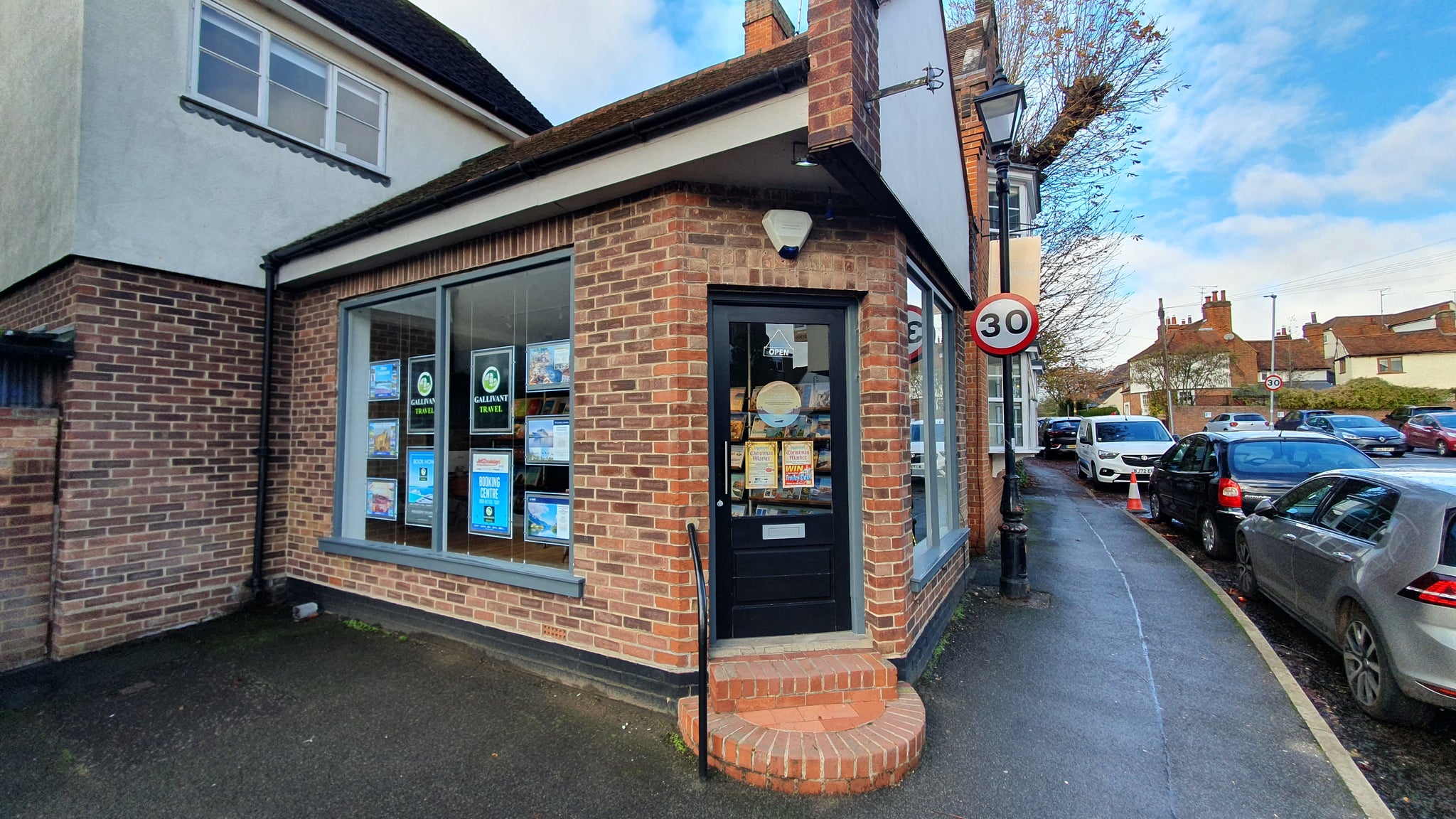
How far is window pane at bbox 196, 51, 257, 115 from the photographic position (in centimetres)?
577

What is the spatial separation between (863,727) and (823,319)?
2.43m

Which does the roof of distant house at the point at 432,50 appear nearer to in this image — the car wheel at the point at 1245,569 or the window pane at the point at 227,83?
the window pane at the point at 227,83

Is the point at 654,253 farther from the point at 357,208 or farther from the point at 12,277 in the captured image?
the point at 12,277

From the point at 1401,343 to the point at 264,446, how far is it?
6227 centimetres

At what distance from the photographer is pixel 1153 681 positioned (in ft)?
13.8

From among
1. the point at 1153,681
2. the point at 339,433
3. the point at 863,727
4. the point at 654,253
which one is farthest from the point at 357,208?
the point at 1153,681

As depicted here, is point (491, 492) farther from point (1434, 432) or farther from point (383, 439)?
point (1434, 432)

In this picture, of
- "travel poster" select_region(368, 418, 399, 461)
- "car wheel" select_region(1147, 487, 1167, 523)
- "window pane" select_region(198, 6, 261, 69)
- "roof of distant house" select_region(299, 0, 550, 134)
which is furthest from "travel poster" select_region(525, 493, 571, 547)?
"car wheel" select_region(1147, 487, 1167, 523)

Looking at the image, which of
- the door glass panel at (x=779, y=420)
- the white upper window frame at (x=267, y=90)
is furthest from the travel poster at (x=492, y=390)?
the white upper window frame at (x=267, y=90)

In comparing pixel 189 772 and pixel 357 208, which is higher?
pixel 357 208

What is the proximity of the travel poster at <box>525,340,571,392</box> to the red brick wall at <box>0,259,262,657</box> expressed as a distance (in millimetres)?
3335

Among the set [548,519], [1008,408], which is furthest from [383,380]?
[1008,408]

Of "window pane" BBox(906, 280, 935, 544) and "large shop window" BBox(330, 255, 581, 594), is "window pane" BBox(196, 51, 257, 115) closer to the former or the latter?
"large shop window" BBox(330, 255, 581, 594)

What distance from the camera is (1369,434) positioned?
19.9 m
